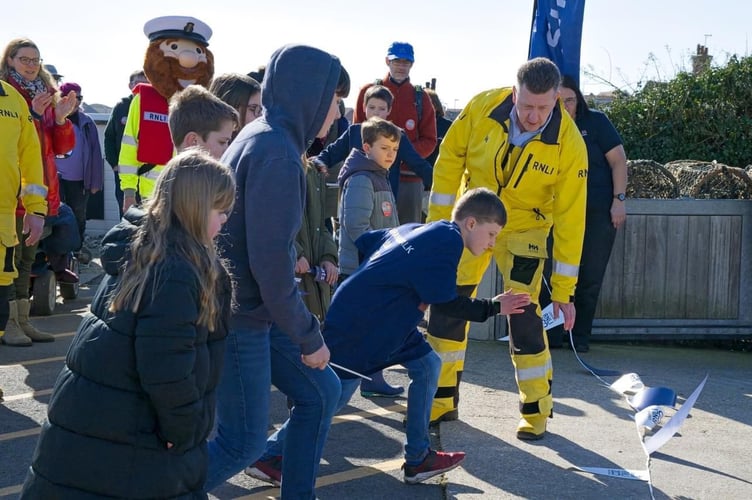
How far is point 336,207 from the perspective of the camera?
6.04 metres

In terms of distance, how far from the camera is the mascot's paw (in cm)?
540

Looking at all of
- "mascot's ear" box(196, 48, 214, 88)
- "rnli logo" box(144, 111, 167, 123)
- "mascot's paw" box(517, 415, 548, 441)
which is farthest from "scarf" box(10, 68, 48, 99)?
"mascot's paw" box(517, 415, 548, 441)

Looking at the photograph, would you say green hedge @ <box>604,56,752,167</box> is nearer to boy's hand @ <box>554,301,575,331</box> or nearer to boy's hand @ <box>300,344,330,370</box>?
Answer: boy's hand @ <box>554,301,575,331</box>

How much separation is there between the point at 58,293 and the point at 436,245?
707cm

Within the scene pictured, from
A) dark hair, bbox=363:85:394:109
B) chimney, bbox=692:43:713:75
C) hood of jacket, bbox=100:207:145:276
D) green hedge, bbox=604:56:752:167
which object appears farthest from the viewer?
chimney, bbox=692:43:713:75

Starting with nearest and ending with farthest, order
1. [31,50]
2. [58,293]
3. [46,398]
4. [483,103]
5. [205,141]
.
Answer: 1. [205,141]
2. [483,103]
3. [46,398]
4. [31,50]
5. [58,293]

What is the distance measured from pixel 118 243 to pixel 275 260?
0.60 m

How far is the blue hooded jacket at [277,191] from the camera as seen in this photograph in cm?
339

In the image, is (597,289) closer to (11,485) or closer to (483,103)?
(483,103)

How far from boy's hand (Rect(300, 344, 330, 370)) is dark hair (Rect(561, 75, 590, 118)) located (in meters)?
4.30

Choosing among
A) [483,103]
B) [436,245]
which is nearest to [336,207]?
[483,103]

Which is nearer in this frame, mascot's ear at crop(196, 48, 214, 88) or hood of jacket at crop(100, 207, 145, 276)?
hood of jacket at crop(100, 207, 145, 276)

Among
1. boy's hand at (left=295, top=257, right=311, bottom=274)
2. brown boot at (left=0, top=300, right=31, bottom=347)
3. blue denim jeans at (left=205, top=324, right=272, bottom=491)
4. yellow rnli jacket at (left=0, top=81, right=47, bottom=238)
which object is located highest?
yellow rnli jacket at (left=0, top=81, right=47, bottom=238)

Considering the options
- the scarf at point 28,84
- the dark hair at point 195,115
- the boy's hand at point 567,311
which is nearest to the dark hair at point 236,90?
the dark hair at point 195,115
